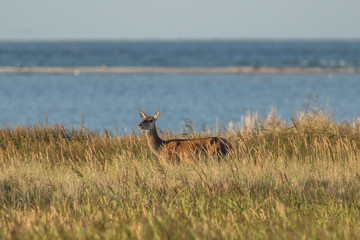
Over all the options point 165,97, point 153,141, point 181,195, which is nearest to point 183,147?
point 153,141

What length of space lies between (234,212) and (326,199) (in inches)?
56.6

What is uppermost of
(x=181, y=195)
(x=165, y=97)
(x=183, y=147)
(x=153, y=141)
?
(x=165, y=97)

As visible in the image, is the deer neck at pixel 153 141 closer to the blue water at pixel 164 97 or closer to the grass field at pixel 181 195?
the grass field at pixel 181 195

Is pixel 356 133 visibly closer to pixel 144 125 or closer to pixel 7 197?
pixel 144 125

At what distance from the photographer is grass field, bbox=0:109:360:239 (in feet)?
21.5

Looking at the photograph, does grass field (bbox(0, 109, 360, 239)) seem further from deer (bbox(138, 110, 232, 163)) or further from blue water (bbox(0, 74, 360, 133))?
blue water (bbox(0, 74, 360, 133))

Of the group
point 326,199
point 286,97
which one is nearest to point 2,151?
point 326,199

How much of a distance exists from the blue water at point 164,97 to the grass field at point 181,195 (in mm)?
5381

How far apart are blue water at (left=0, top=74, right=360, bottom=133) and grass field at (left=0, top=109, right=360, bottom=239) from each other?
5.38 metres

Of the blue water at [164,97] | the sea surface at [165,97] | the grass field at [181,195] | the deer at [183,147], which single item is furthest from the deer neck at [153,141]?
the blue water at [164,97]

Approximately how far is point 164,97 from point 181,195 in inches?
1249

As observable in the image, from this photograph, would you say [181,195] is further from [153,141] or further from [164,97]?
[164,97]

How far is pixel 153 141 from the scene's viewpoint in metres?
11.4

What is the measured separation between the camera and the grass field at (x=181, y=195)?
6.55 meters
